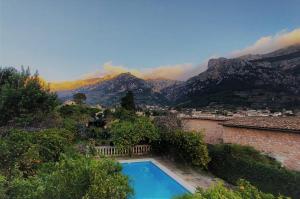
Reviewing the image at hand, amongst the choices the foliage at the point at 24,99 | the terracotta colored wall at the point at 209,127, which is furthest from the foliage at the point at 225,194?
the foliage at the point at 24,99

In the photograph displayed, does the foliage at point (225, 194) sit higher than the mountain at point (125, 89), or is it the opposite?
the mountain at point (125, 89)

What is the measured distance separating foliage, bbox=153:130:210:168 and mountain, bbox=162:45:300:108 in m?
46.5

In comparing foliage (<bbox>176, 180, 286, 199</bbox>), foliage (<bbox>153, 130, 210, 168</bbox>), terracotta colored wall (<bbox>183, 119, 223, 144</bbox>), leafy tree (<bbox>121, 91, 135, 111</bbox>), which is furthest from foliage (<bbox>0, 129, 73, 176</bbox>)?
leafy tree (<bbox>121, 91, 135, 111</bbox>)

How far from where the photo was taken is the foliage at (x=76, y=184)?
4.70 m

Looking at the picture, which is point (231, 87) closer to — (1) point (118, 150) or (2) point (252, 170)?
(1) point (118, 150)

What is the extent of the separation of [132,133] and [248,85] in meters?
61.0

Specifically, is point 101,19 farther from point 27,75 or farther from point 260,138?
point 260,138

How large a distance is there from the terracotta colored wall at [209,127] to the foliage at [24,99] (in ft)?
38.7

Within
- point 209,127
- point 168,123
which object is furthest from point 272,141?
point 168,123

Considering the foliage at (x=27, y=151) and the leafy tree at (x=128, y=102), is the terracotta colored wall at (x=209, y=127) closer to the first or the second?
the foliage at (x=27, y=151)

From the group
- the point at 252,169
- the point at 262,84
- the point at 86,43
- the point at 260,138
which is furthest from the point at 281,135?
the point at 262,84

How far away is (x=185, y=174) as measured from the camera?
14.6 meters

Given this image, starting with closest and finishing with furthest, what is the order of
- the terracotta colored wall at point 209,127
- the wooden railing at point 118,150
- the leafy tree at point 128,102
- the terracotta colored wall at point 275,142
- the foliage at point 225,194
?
the foliage at point 225,194, the terracotta colored wall at point 275,142, the wooden railing at point 118,150, the terracotta colored wall at point 209,127, the leafy tree at point 128,102

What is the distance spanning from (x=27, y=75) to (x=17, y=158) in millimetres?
14916
